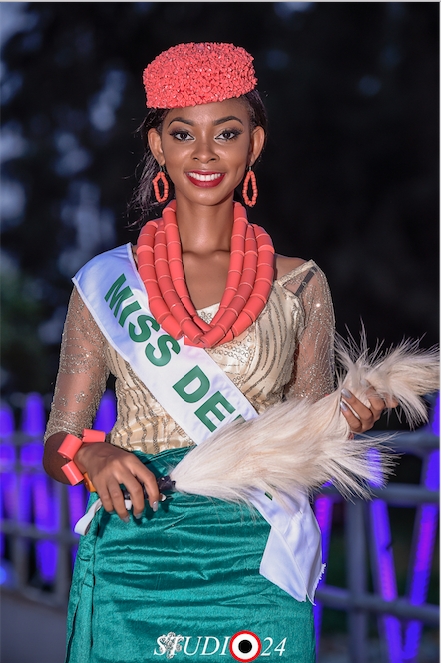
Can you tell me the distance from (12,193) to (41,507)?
5.45 meters

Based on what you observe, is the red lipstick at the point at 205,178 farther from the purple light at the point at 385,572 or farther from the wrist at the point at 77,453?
the purple light at the point at 385,572

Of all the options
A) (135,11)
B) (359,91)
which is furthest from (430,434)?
(135,11)

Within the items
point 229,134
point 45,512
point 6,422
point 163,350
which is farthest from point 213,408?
point 6,422

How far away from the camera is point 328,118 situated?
9.20 m

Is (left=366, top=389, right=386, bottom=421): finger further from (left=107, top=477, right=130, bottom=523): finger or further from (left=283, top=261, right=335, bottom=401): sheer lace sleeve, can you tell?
(left=107, top=477, right=130, bottom=523): finger

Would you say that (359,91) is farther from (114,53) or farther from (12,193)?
(12,193)

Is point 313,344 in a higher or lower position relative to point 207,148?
lower

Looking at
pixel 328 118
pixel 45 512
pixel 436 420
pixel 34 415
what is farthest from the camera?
pixel 328 118

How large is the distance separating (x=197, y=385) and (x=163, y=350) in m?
→ 0.12

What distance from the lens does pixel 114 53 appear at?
33.9 ft

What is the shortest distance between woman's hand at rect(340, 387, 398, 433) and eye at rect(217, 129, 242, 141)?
2.41 feet

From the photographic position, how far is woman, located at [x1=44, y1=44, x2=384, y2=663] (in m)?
2.00

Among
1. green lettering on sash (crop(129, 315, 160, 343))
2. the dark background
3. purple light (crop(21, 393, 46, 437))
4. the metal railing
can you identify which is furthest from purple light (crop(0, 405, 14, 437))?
green lettering on sash (crop(129, 315, 160, 343))

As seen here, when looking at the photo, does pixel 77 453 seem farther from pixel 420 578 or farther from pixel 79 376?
pixel 420 578
